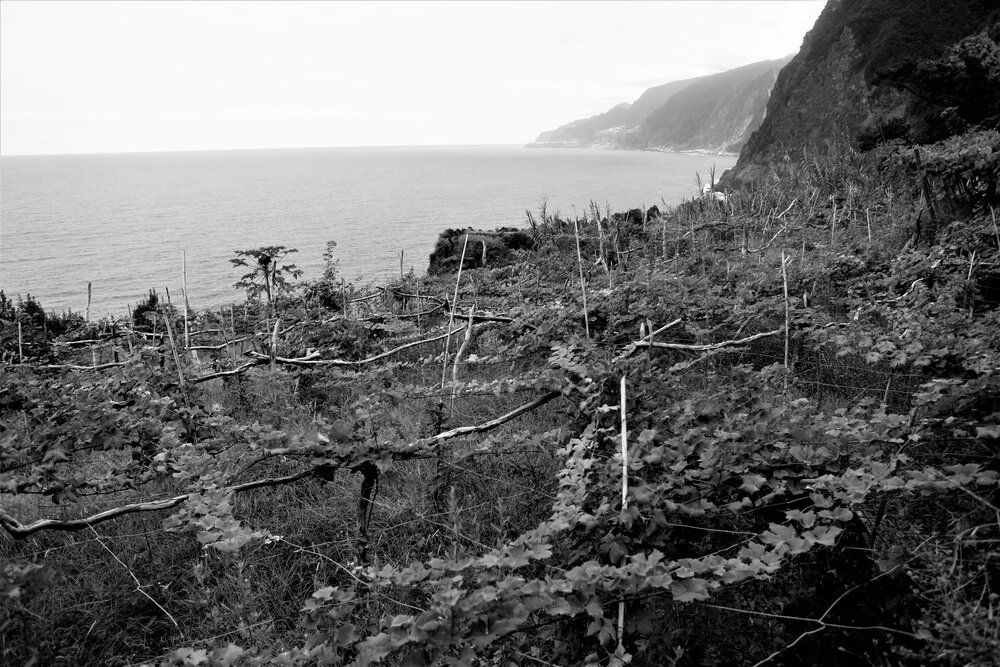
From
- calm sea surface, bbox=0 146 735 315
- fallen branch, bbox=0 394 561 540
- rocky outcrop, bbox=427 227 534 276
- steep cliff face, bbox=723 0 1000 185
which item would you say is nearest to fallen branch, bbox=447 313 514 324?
fallen branch, bbox=0 394 561 540

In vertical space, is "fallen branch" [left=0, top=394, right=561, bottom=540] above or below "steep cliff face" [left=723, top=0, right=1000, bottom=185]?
below

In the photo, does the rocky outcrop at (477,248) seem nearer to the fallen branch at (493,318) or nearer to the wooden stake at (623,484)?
the fallen branch at (493,318)

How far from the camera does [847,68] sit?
37.8m

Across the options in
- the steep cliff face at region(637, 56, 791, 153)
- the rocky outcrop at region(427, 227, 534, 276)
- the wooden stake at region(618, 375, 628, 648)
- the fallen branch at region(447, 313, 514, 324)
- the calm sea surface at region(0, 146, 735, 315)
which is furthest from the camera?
the steep cliff face at region(637, 56, 791, 153)

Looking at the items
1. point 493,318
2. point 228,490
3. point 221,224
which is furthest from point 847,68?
point 221,224

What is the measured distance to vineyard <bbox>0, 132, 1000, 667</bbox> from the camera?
1923 millimetres

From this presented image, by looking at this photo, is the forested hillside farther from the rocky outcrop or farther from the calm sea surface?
the rocky outcrop

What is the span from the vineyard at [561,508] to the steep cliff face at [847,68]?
27141mm

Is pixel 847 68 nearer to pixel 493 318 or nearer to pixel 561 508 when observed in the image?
pixel 493 318

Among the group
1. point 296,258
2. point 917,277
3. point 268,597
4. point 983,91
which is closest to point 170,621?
point 268,597

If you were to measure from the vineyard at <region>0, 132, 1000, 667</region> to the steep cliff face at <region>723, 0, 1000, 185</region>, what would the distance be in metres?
27.1

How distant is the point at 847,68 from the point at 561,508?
154 feet

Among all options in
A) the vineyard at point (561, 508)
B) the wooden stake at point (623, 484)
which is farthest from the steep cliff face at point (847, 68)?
the wooden stake at point (623, 484)

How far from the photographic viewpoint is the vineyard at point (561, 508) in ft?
6.31
